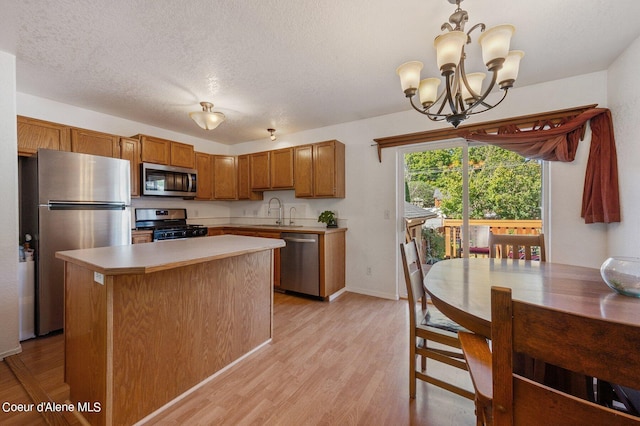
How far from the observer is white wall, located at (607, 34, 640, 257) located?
1.95 m

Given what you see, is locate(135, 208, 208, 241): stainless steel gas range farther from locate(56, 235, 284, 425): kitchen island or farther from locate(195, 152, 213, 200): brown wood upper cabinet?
locate(56, 235, 284, 425): kitchen island

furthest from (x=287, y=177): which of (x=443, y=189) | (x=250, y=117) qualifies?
(x=443, y=189)

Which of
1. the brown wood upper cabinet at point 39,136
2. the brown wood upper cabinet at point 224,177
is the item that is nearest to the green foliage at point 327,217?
the brown wood upper cabinet at point 224,177

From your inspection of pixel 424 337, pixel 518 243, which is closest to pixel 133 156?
pixel 424 337

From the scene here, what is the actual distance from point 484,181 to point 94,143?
15.2 ft

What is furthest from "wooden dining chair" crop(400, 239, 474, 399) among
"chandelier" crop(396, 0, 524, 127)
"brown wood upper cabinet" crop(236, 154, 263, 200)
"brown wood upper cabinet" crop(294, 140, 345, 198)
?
"brown wood upper cabinet" crop(236, 154, 263, 200)

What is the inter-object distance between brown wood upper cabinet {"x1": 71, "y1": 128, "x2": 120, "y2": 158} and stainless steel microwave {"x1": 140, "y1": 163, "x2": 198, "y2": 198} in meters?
0.37

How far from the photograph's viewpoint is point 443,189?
327cm

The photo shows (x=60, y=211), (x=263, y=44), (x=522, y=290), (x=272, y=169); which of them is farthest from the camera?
(x=272, y=169)

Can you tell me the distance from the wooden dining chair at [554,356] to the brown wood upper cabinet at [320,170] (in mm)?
3135

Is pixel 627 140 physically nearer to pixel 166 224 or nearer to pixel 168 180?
pixel 168 180

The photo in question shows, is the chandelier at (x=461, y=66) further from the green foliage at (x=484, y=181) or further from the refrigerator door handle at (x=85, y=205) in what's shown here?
the refrigerator door handle at (x=85, y=205)

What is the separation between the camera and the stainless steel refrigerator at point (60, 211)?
2420 mm

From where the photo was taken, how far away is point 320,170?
12.3 ft
